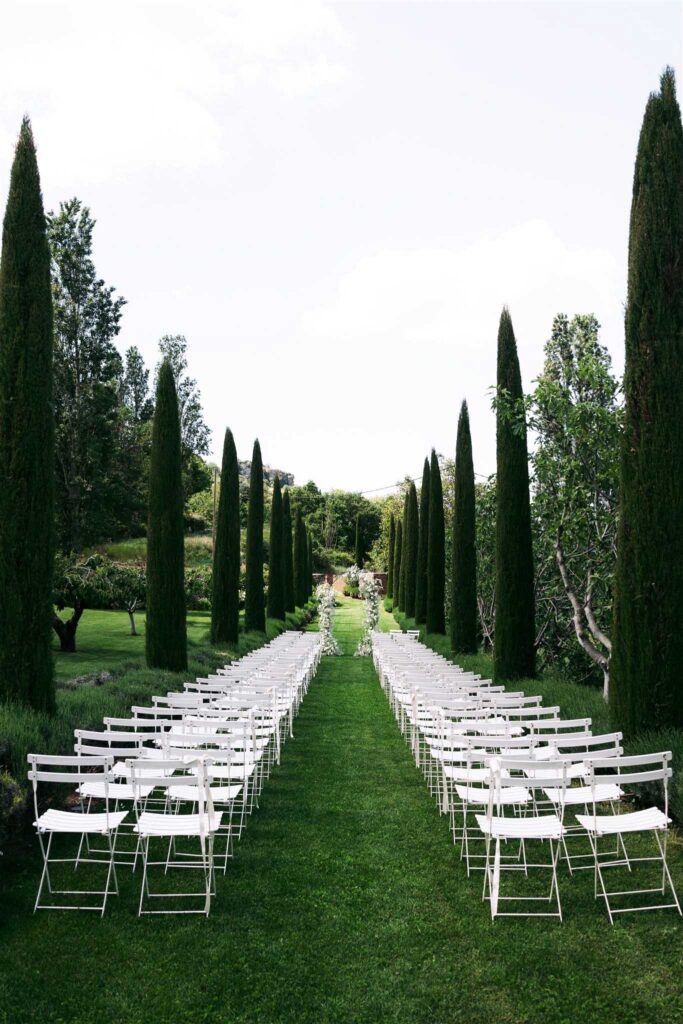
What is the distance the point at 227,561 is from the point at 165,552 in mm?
6035

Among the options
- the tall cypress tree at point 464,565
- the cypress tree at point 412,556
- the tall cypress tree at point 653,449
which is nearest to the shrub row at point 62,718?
the tall cypress tree at point 653,449

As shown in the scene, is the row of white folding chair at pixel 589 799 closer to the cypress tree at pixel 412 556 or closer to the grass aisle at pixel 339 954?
the grass aisle at pixel 339 954

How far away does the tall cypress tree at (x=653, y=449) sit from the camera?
300 inches

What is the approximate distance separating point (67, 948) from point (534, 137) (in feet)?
27.8

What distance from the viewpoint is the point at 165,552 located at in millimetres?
13727

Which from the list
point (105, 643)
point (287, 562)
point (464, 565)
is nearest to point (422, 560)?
point (287, 562)

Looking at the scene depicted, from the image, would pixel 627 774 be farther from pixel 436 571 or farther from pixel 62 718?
pixel 436 571

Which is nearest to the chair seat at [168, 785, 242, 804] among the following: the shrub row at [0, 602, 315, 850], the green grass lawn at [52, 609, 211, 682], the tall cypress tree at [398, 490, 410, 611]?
the shrub row at [0, 602, 315, 850]

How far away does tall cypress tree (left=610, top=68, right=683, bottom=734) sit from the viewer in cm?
763

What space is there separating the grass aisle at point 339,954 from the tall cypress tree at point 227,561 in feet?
43.7

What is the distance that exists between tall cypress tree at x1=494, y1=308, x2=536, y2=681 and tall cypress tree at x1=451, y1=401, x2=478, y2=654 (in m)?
5.22

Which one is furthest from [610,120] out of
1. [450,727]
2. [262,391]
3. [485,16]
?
[262,391]

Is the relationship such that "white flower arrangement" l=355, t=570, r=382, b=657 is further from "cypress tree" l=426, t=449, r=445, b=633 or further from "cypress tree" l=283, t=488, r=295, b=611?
"cypress tree" l=283, t=488, r=295, b=611

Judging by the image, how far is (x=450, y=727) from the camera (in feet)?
22.1
